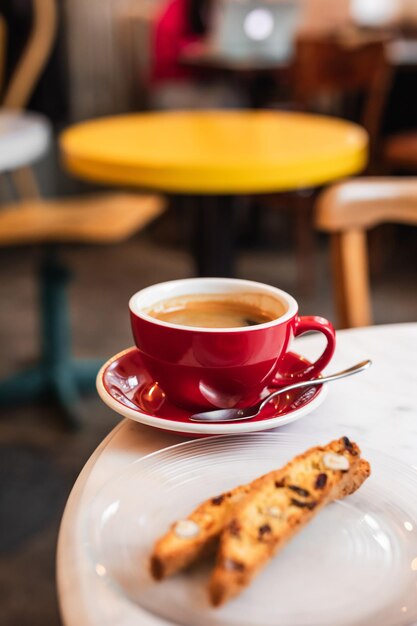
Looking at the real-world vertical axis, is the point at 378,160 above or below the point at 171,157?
below

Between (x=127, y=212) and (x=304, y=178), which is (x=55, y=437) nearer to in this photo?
(x=127, y=212)

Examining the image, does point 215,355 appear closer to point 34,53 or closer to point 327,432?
point 327,432

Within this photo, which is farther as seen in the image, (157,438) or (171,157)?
(171,157)

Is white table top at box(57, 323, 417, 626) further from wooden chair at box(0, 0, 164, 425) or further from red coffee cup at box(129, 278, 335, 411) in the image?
wooden chair at box(0, 0, 164, 425)

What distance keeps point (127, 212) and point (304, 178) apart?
29.1 inches

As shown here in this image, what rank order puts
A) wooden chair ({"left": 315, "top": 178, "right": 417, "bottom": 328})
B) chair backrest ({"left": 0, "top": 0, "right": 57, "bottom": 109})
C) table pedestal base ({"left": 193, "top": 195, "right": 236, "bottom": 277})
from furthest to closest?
1. chair backrest ({"left": 0, "top": 0, "right": 57, "bottom": 109})
2. table pedestal base ({"left": 193, "top": 195, "right": 236, "bottom": 277})
3. wooden chair ({"left": 315, "top": 178, "right": 417, "bottom": 328})

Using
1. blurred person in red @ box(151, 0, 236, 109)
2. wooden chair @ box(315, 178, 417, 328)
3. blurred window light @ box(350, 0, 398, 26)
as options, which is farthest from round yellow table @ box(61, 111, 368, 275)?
blurred window light @ box(350, 0, 398, 26)

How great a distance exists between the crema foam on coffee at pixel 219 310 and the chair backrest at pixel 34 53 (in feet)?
9.15

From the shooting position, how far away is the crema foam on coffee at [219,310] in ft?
1.95

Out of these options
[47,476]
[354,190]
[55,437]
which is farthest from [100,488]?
[55,437]

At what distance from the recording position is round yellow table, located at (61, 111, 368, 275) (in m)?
1.60

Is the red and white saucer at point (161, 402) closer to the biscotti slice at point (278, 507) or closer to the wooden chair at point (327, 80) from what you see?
the biscotti slice at point (278, 507)

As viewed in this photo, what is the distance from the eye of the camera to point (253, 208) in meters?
3.79

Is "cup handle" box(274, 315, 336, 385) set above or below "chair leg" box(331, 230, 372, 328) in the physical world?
above
